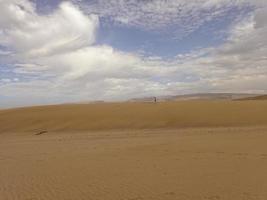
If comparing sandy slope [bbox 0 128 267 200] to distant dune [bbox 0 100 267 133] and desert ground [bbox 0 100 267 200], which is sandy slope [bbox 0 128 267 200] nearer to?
desert ground [bbox 0 100 267 200]

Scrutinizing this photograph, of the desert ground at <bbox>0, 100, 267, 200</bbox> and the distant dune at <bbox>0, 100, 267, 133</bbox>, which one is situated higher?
the distant dune at <bbox>0, 100, 267, 133</bbox>

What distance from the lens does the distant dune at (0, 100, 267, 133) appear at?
72.8 feet

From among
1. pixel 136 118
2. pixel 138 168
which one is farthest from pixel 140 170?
pixel 136 118

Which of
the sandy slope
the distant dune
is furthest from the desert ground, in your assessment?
the distant dune

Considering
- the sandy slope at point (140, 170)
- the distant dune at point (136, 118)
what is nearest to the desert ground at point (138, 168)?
the sandy slope at point (140, 170)

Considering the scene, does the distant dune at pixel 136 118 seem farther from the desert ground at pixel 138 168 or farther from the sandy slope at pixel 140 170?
the sandy slope at pixel 140 170

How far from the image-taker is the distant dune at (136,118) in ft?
72.8

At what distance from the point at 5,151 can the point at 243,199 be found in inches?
379

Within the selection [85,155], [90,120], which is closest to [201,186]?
[85,155]

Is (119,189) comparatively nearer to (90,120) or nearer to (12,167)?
(12,167)

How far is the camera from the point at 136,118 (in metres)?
24.2

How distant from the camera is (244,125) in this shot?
21188mm

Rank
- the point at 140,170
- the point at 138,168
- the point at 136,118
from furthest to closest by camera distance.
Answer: the point at 136,118, the point at 138,168, the point at 140,170

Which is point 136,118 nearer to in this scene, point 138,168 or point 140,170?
point 138,168
